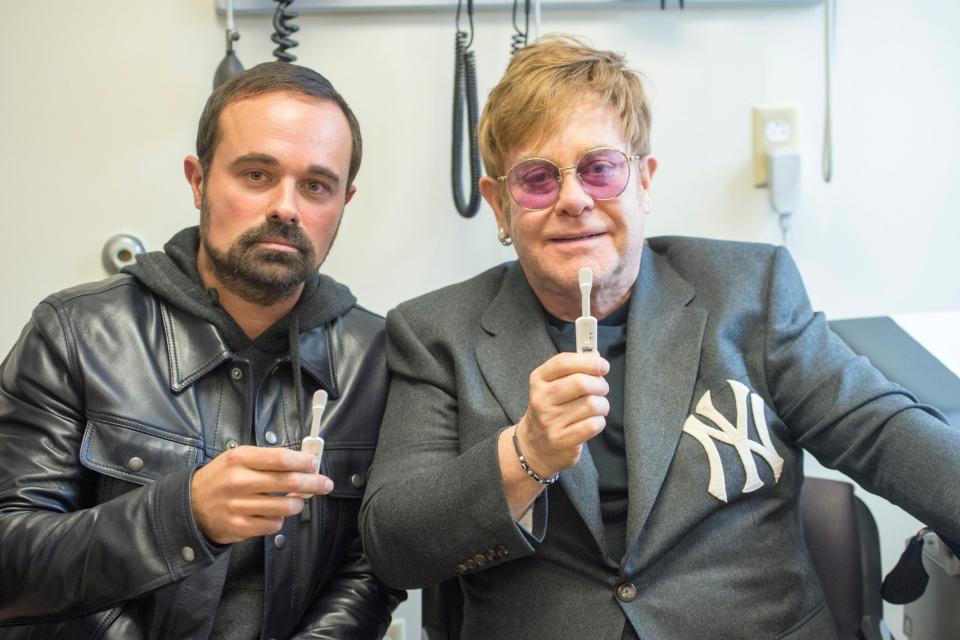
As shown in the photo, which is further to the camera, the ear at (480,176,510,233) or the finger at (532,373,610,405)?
the ear at (480,176,510,233)

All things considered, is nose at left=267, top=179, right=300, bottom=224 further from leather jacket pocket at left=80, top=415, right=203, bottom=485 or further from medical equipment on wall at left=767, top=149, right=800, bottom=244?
medical equipment on wall at left=767, top=149, right=800, bottom=244

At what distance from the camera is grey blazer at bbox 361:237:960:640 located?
137cm

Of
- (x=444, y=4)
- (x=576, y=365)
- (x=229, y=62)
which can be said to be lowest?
(x=576, y=365)

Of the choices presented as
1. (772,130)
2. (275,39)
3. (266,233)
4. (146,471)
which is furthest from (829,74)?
(146,471)

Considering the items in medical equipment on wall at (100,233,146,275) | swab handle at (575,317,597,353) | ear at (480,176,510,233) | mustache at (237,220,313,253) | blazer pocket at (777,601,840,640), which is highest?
ear at (480,176,510,233)

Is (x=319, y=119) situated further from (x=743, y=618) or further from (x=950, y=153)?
(x=950, y=153)

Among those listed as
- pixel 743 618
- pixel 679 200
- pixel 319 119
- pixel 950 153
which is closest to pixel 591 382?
pixel 743 618

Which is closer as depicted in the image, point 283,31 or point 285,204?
point 285,204

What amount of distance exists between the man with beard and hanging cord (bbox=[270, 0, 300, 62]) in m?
0.30

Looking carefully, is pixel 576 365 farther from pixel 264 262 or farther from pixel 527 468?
pixel 264 262

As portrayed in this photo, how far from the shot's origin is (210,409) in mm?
1494

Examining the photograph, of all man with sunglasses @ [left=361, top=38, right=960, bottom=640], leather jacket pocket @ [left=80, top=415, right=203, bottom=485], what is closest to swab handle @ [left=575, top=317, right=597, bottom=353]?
man with sunglasses @ [left=361, top=38, right=960, bottom=640]

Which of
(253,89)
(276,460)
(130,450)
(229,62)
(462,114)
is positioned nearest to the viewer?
(276,460)

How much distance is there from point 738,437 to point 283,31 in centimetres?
112
